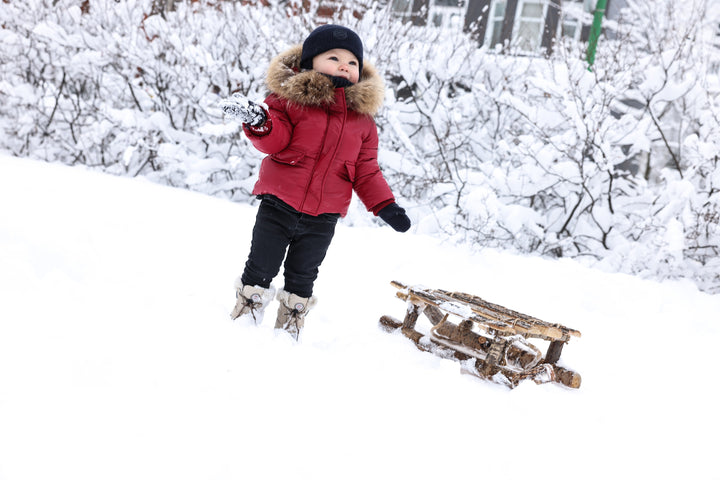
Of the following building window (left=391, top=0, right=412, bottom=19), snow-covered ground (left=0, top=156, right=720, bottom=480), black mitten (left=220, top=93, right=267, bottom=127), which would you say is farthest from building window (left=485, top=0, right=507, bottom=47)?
black mitten (left=220, top=93, right=267, bottom=127)

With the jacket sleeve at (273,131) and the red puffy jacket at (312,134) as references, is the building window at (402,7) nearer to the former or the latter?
the red puffy jacket at (312,134)

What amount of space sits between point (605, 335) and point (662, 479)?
1.74 metres

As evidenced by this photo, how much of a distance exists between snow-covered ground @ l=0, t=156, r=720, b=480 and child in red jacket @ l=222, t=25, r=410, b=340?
30 cm

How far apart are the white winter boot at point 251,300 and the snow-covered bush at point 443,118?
2174mm

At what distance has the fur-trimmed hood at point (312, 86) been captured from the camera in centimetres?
245

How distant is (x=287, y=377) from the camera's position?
222 cm

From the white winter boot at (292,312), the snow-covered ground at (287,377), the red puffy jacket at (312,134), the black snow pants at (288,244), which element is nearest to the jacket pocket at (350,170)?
the red puffy jacket at (312,134)

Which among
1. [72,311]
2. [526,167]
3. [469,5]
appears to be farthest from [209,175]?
[469,5]

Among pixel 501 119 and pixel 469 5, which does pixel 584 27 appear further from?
pixel 501 119

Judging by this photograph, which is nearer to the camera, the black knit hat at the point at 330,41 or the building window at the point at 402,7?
the black knit hat at the point at 330,41

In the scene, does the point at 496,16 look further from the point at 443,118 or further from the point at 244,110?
the point at 244,110

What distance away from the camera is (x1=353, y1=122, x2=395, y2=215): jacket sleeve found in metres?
2.71

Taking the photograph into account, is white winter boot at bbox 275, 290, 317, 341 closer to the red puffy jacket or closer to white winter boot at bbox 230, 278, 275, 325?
white winter boot at bbox 230, 278, 275, 325

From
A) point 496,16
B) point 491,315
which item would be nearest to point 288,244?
point 491,315
